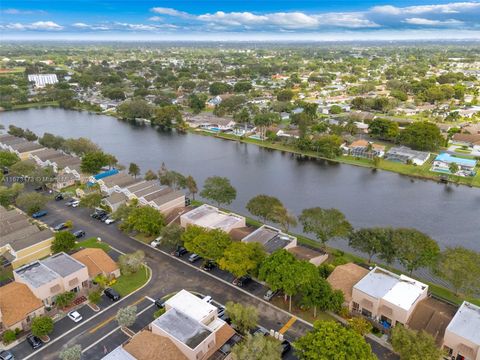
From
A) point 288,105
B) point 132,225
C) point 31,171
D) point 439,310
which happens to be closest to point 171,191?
point 132,225

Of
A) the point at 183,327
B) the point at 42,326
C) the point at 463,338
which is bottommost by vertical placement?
the point at 42,326

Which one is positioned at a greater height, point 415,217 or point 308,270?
point 308,270

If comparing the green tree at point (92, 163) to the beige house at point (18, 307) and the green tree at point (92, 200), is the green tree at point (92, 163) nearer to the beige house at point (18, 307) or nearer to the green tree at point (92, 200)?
the green tree at point (92, 200)

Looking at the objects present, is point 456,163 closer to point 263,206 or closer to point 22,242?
point 263,206

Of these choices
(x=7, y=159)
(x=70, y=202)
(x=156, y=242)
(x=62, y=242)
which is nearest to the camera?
(x=62, y=242)

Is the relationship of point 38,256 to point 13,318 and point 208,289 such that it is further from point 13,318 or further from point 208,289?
point 208,289

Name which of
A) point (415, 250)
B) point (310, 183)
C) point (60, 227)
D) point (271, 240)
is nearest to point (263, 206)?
point (271, 240)

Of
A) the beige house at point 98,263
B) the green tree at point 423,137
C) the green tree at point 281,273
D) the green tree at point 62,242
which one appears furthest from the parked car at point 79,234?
the green tree at point 423,137
